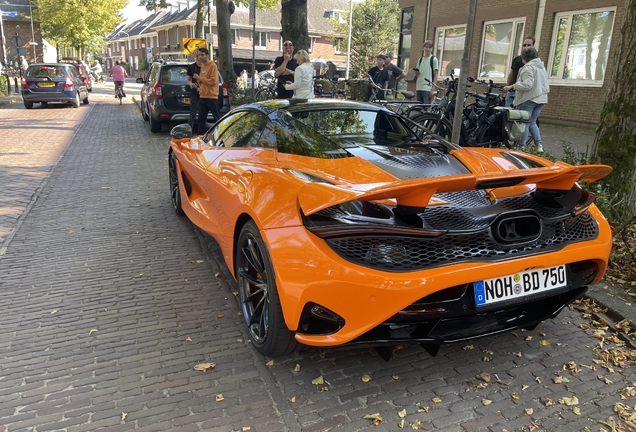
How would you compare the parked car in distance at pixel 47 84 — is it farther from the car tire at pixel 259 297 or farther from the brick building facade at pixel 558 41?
the car tire at pixel 259 297

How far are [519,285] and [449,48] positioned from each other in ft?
60.1

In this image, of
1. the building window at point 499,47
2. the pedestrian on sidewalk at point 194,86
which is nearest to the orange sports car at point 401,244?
the pedestrian on sidewalk at point 194,86

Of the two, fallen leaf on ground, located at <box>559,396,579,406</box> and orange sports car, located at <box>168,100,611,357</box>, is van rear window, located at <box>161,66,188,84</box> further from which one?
fallen leaf on ground, located at <box>559,396,579,406</box>

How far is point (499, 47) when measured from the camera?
16484 mm

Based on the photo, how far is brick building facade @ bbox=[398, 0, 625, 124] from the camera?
A: 12.8 meters

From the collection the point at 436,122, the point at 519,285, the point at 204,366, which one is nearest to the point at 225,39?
the point at 436,122

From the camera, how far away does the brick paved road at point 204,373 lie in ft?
8.18

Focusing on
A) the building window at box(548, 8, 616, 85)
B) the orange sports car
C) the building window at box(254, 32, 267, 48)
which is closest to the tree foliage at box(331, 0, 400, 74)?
the building window at box(254, 32, 267, 48)

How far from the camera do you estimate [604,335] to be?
3275 millimetres

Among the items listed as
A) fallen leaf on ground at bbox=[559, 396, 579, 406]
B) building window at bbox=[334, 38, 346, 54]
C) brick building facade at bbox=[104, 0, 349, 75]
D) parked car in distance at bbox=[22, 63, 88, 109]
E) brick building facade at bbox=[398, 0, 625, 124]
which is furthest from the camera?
building window at bbox=[334, 38, 346, 54]

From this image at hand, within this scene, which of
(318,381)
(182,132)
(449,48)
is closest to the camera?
(318,381)

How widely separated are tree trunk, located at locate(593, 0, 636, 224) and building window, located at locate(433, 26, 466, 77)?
14214mm

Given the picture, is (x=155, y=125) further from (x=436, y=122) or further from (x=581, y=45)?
(x=581, y=45)

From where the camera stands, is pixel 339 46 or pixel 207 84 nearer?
pixel 207 84
